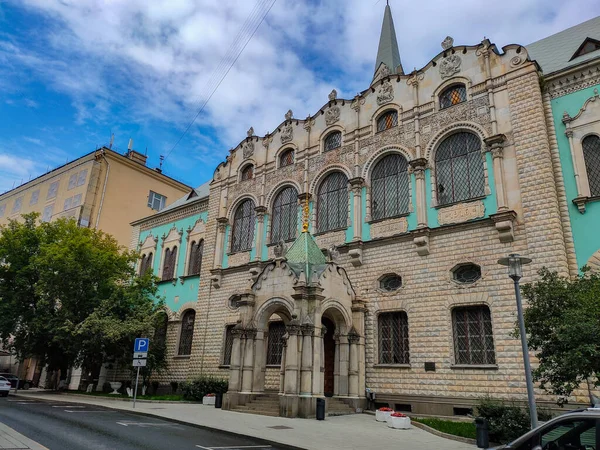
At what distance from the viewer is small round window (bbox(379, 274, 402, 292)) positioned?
22016 millimetres

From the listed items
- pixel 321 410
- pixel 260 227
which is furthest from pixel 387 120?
pixel 321 410

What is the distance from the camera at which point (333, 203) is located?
85.2 ft

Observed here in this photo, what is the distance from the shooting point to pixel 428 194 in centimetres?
2211

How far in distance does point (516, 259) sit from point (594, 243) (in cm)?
731

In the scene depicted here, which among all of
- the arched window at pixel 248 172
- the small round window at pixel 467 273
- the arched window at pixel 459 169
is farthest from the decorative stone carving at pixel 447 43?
the arched window at pixel 248 172

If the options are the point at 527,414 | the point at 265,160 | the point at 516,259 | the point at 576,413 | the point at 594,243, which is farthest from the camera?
the point at 265,160

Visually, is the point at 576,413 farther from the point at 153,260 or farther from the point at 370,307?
the point at 153,260

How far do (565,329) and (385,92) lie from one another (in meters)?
17.1

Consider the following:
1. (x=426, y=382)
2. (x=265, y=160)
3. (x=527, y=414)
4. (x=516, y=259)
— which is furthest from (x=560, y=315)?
(x=265, y=160)

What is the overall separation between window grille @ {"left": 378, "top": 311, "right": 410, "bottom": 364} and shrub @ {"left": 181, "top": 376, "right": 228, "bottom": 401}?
29.4 ft

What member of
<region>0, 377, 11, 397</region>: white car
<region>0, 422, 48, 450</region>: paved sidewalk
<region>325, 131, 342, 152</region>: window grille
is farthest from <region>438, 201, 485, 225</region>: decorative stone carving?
<region>0, 377, 11, 397</region>: white car

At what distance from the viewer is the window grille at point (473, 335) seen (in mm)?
18641

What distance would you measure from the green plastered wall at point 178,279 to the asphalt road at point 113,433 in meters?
15.3

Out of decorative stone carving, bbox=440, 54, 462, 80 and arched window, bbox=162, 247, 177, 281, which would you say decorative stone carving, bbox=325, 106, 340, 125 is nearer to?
decorative stone carving, bbox=440, 54, 462, 80
